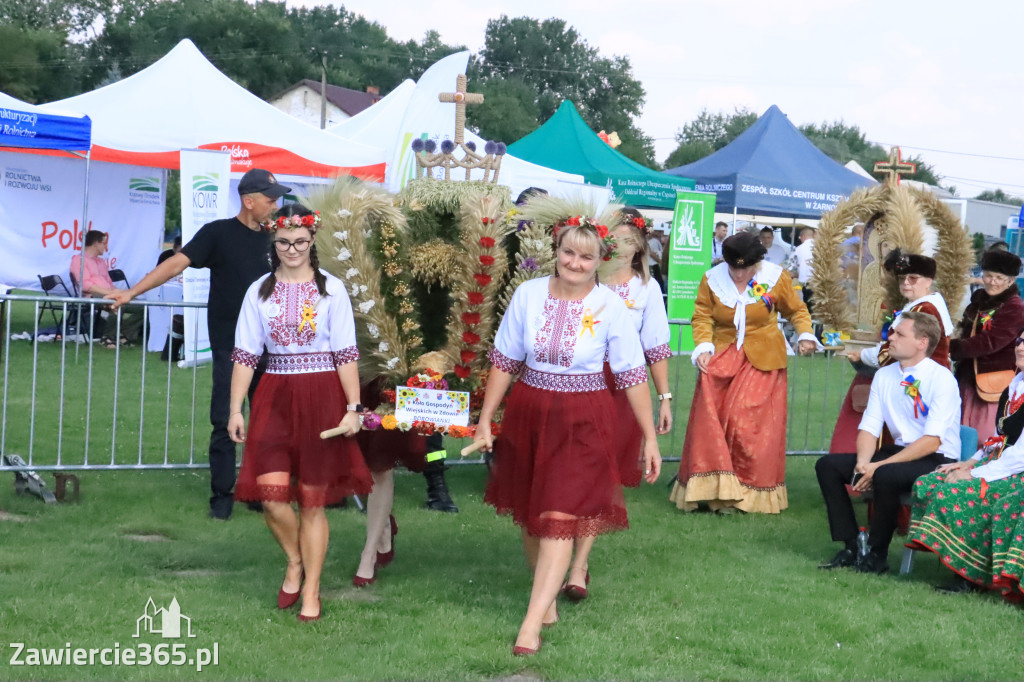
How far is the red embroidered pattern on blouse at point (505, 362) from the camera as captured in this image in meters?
4.87

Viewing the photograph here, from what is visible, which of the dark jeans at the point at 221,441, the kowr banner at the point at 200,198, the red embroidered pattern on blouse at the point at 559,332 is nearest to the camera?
the red embroidered pattern on blouse at the point at 559,332

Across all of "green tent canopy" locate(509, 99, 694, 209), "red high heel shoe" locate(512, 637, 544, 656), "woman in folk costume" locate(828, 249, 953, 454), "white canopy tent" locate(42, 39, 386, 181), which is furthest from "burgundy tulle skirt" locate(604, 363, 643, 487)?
"green tent canopy" locate(509, 99, 694, 209)

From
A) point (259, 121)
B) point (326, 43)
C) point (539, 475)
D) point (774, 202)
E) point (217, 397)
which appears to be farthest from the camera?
point (326, 43)

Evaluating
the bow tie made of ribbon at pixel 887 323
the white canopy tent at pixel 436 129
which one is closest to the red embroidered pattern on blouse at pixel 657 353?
the bow tie made of ribbon at pixel 887 323

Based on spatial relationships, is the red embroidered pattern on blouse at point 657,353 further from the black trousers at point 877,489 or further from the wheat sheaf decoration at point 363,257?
the wheat sheaf decoration at point 363,257

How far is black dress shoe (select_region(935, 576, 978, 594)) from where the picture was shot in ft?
18.4

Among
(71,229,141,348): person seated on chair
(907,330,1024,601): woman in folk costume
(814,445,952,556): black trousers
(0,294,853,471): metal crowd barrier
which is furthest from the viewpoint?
(71,229,141,348): person seated on chair

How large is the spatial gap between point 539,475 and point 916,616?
1949 millimetres

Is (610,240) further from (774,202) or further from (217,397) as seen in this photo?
(774,202)

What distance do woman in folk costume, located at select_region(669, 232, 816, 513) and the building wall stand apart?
2116 inches

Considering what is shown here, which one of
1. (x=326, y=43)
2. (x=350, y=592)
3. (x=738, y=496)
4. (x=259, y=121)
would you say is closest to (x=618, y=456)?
(x=350, y=592)

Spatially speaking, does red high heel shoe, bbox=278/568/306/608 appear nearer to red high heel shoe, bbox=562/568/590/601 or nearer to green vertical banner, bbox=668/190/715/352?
red high heel shoe, bbox=562/568/590/601

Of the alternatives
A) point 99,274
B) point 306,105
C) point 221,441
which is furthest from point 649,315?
point 306,105

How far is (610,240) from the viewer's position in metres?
5.00
